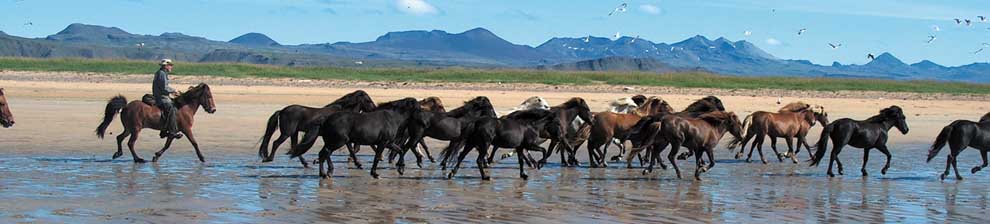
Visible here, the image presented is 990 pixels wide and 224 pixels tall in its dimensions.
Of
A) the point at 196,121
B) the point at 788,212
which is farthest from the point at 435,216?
the point at 196,121

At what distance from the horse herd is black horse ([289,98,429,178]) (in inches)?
0.4

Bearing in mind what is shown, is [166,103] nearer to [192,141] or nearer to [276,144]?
[192,141]

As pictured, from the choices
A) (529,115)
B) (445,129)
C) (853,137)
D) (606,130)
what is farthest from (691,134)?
(445,129)

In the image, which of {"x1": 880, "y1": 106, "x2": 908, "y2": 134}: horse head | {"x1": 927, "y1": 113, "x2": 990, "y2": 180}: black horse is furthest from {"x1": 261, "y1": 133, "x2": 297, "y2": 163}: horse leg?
{"x1": 927, "y1": 113, "x2": 990, "y2": 180}: black horse

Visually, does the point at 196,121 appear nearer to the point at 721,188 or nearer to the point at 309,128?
the point at 309,128

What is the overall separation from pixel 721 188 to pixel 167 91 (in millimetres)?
6466

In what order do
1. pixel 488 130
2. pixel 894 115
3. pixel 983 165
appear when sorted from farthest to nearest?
1. pixel 894 115
2. pixel 983 165
3. pixel 488 130

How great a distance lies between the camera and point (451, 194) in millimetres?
12641

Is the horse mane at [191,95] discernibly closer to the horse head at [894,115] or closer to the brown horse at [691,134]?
the brown horse at [691,134]

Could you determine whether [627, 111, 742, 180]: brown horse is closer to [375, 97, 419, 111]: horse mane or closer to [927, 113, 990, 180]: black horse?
[927, 113, 990, 180]: black horse

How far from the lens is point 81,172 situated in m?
13.9

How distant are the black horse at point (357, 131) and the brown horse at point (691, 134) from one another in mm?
2875

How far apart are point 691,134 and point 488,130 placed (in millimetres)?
2325

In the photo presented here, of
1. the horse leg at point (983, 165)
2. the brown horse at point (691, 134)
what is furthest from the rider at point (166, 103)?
the horse leg at point (983, 165)
